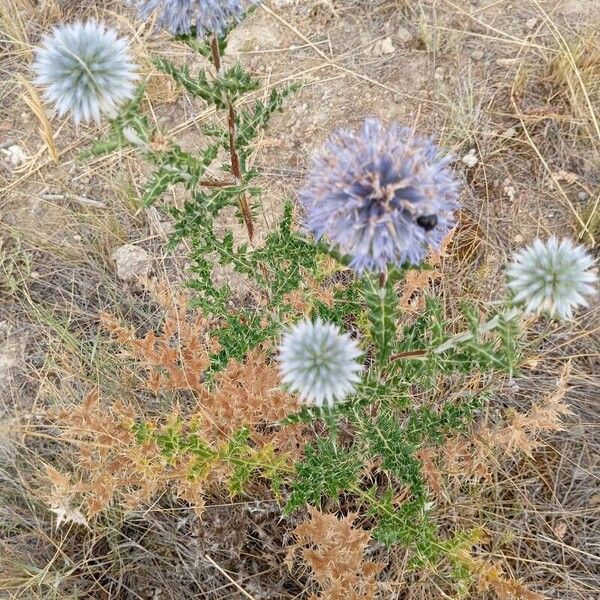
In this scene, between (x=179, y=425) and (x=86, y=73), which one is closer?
(x=86, y=73)

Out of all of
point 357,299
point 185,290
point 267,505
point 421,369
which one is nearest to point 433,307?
point 421,369

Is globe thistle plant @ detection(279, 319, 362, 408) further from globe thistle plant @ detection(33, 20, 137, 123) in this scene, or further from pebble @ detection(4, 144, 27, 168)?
pebble @ detection(4, 144, 27, 168)

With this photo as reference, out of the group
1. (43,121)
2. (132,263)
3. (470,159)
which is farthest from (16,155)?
(470,159)

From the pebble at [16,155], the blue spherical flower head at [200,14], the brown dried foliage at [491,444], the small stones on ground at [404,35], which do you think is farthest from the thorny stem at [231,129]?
the pebble at [16,155]

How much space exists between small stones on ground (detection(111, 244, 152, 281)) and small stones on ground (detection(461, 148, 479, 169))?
2.01 metres

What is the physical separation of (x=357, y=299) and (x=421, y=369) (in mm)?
807

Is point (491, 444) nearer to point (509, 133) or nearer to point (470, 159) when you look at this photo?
point (470, 159)

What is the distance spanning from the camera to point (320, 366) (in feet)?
6.95

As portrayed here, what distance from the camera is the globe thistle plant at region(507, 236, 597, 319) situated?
2066 mm

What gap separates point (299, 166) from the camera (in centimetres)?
422

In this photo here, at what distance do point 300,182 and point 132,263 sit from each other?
1143 millimetres

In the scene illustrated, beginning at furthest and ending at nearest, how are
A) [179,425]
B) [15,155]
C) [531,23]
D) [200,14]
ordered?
[15,155] < [531,23] < [179,425] < [200,14]

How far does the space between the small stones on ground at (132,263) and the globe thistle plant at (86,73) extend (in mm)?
1991

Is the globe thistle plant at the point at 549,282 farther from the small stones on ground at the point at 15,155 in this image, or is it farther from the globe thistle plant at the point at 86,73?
the small stones on ground at the point at 15,155
